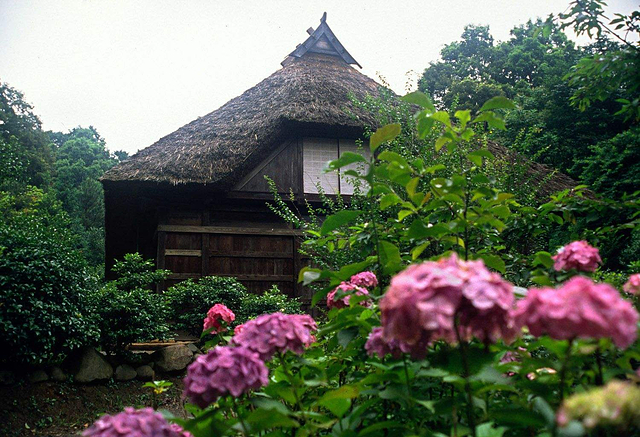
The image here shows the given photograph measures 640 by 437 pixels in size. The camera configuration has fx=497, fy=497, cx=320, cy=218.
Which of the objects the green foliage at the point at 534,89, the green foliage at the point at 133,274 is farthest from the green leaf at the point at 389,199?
the green foliage at the point at 133,274

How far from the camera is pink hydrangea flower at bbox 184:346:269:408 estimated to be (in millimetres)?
1035

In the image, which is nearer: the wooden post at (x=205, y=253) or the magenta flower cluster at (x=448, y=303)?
the magenta flower cluster at (x=448, y=303)

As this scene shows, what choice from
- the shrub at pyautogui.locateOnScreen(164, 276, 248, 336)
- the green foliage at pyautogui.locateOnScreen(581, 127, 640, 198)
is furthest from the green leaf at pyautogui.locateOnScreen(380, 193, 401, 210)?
the green foliage at pyautogui.locateOnScreen(581, 127, 640, 198)

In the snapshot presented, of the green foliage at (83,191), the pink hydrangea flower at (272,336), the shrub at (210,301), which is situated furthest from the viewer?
the green foliage at (83,191)

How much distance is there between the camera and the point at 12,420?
4660mm

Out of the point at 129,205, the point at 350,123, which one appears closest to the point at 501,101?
the point at 350,123

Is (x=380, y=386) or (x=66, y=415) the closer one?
(x=380, y=386)

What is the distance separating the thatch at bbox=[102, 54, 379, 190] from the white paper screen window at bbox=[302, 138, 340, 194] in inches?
19.3

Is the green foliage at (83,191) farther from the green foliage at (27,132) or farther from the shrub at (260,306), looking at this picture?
the shrub at (260,306)

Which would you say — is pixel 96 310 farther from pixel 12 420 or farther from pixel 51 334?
pixel 12 420

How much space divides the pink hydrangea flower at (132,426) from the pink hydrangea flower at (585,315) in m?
0.73

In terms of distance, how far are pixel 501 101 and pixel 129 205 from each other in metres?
9.44

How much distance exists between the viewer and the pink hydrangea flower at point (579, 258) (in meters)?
1.39

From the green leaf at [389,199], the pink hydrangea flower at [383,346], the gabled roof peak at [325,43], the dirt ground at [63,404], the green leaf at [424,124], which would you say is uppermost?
the gabled roof peak at [325,43]
